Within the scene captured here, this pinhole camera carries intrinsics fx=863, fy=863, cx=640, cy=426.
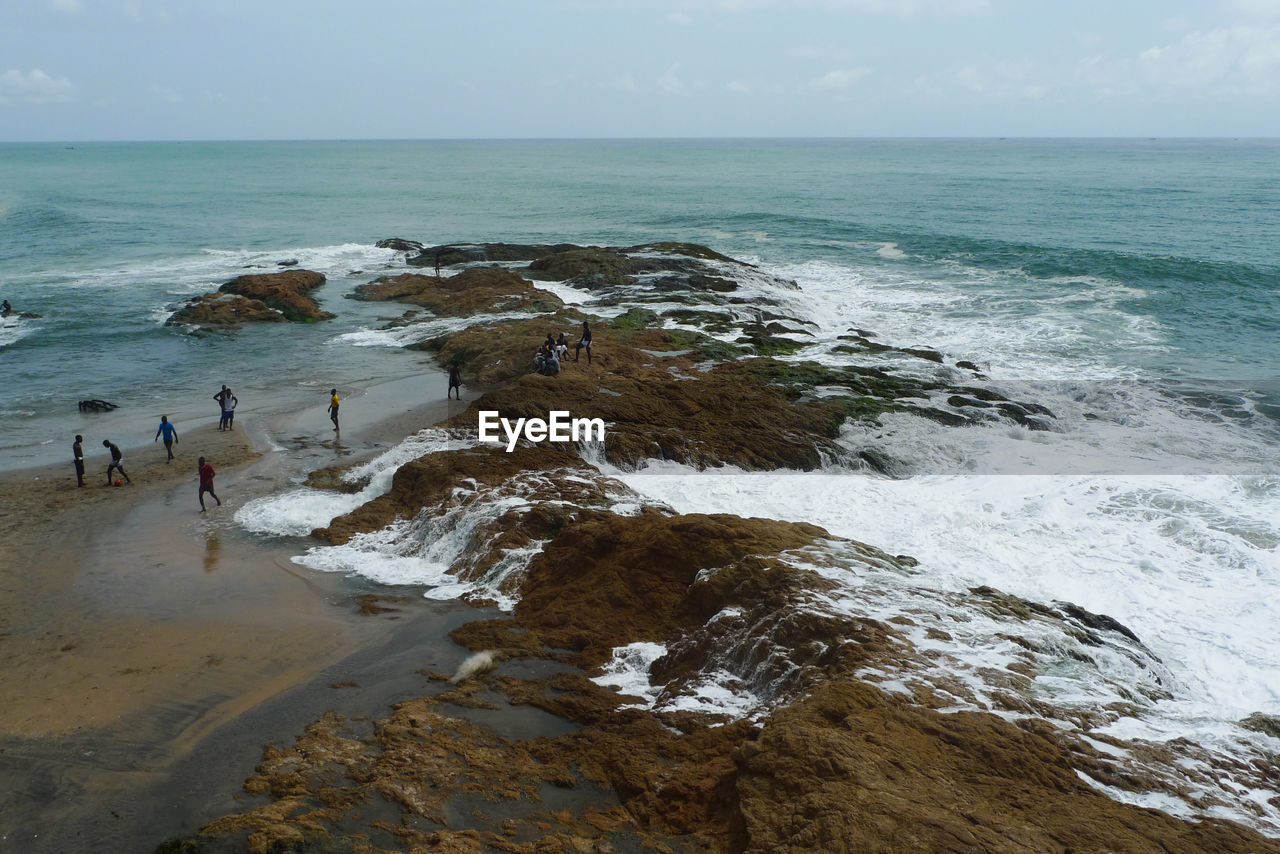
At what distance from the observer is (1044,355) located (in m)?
29.1

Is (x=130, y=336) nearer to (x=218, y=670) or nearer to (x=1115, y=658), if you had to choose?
(x=218, y=670)

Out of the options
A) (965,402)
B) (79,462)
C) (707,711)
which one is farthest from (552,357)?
(707,711)

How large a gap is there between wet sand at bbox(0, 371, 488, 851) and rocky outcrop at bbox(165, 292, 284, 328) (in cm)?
1659

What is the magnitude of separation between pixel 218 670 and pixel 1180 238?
189ft

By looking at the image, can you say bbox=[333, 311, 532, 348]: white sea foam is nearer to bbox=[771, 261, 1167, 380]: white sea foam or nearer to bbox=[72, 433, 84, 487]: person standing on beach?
bbox=[771, 261, 1167, 380]: white sea foam

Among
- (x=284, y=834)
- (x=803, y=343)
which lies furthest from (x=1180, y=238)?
(x=284, y=834)

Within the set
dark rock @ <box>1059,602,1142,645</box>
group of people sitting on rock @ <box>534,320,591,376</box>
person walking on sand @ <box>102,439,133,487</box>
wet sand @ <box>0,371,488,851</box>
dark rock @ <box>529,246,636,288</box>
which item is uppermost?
dark rock @ <box>529,246,636,288</box>

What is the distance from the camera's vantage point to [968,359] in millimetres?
28078

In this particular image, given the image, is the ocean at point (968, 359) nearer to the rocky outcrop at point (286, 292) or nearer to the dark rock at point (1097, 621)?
the dark rock at point (1097, 621)

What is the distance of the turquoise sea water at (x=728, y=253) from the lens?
91.9 feet

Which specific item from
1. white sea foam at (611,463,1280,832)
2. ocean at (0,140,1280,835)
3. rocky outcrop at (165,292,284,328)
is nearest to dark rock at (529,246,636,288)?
ocean at (0,140,1280,835)

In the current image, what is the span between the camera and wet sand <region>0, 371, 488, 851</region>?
342 inches

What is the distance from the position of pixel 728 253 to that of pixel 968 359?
82.7 ft

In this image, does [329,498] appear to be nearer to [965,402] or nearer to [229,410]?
[229,410]
